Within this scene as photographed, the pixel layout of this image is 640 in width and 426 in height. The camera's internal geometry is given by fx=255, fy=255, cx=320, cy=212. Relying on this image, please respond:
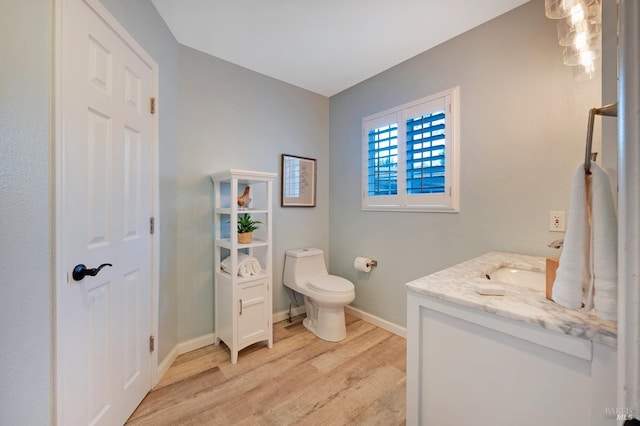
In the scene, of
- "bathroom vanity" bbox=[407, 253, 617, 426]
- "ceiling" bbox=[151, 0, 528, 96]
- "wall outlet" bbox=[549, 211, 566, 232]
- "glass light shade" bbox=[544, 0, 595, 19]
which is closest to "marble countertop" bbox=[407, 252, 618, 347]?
"bathroom vanity" bbox=[407, 253, 617, 426]

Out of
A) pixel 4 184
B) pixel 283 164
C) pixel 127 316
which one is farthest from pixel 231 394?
pixel 283 164

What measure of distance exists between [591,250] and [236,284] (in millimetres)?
1887

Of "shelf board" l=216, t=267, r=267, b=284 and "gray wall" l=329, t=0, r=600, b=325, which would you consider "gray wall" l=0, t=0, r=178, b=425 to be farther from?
"gray wall" l=329, t=0, r=600, b=325

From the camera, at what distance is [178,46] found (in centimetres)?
198

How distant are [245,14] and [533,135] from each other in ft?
6.66

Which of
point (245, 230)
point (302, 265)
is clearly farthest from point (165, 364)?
point (302, 265)

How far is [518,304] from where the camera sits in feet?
2.66

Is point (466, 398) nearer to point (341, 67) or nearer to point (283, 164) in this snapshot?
point (283, 164)

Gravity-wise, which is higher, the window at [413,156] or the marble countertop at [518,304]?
the window at [413,156]

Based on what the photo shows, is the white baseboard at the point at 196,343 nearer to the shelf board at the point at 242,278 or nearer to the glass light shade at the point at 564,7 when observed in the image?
the shelf board at the point at 242,278

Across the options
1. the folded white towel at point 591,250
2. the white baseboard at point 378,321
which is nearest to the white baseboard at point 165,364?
the white baseboard at point 378,321

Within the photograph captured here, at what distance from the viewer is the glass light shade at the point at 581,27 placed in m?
1.13

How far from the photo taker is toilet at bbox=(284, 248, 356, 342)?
2.18 m

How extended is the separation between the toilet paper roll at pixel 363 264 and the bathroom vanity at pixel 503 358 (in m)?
1.39
